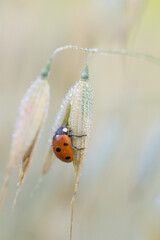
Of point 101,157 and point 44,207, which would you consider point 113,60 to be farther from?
point 44,207

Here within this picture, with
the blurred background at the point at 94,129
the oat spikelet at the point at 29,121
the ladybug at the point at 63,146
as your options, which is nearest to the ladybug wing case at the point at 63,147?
the ladybug at the point at 63,146

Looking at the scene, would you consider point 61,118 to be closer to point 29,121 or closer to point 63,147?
point 29,121

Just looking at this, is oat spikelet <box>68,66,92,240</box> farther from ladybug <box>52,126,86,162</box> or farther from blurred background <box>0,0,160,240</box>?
blurred background <box>0,0,160,240</box>

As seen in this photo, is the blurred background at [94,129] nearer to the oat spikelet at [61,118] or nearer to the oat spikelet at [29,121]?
the oat spikelet at [61,118]

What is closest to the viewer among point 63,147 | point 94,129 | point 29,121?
point 29,121

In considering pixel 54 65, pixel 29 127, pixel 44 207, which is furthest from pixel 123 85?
pixel 29 127

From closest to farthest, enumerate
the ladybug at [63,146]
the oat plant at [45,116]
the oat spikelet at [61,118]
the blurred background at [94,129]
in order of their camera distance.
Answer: the oat plant at [45,116] → the oat spikelet at [61,118] → the ladybug at [63,146] → the blurred background at [94,129]

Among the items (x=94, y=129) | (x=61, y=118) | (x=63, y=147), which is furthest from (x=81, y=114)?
(x=94, y=129)
